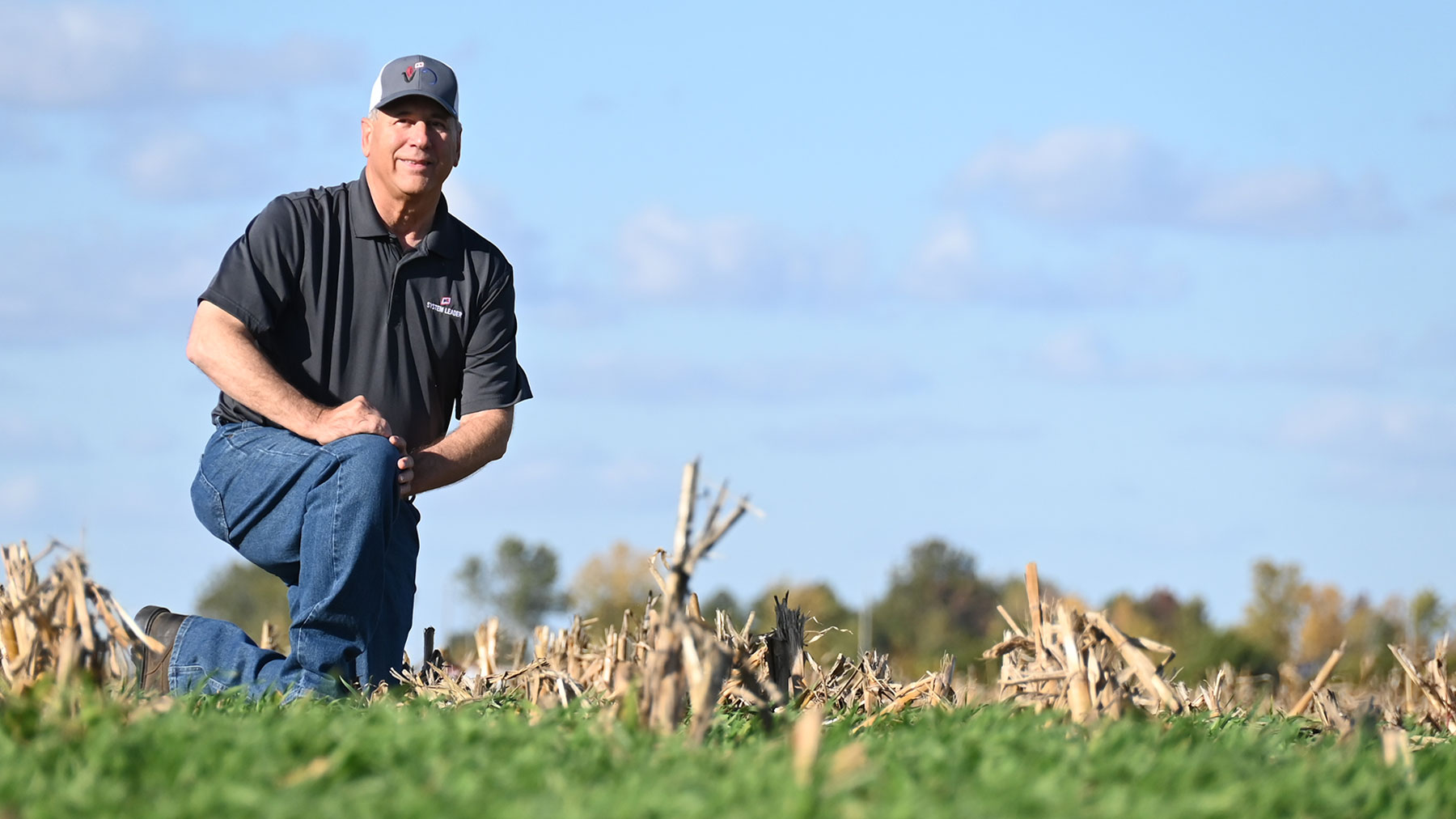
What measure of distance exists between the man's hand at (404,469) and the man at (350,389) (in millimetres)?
13

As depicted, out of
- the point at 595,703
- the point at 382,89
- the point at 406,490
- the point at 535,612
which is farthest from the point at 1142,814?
the point at 535,612

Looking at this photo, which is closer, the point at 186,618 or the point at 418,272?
the point at 186,618

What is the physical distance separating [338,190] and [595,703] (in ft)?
11.1

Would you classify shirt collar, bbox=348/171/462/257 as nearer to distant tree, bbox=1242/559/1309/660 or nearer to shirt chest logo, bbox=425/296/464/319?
shirt chest logo, bbox=425/296/464/319

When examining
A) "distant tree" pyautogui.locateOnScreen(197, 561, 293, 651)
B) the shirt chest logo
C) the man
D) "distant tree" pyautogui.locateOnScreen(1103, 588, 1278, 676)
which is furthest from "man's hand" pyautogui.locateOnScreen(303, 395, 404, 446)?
"distant tree" pyautogui.locateOnScreen(197, 561, 293, 651)

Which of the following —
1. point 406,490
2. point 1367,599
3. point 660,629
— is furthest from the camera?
point 1367,599

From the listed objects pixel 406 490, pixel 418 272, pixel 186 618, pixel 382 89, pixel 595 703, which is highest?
pixel 382 89

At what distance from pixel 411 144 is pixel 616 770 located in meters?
4.45

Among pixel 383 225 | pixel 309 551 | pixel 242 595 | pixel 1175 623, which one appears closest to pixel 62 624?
pixel 309 551

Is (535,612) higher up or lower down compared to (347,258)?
higher up

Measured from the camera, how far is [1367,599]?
120 meters

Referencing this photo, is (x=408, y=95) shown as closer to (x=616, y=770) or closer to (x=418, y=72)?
(x=418, y=72)

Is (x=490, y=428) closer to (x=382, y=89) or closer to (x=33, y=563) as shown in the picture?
(x=382, y=89)

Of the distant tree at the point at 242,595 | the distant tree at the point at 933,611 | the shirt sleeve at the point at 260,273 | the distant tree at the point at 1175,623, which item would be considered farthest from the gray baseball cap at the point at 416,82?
the distant tree at the point at 242,595
